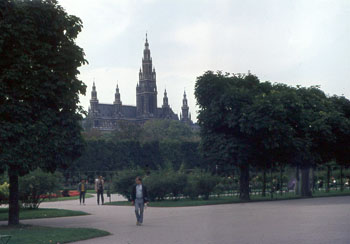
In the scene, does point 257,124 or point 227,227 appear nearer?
point 227,227

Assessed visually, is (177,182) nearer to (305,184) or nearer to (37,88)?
(305,184)

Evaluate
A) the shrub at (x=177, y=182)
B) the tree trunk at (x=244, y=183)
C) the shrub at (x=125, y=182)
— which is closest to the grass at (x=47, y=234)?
the shrub at (x=125, y=182)

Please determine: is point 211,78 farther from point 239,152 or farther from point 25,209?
point 25,209

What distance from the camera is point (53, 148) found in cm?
2127

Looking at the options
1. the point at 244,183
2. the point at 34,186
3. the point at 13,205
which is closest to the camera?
the point at 13,205

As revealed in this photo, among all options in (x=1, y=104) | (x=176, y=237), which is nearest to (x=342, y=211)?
(x=176, y=237)

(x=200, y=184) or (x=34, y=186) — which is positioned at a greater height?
(x=34, y=186)

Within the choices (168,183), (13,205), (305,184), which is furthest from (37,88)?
(305,184)

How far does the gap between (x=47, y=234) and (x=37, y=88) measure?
226 inches

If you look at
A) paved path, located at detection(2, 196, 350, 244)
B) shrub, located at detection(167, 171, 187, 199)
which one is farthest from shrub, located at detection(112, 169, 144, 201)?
paved path, located at detection(2, 196, 350, 244)

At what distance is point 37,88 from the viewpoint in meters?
20.7

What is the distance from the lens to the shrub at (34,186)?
2997 cm

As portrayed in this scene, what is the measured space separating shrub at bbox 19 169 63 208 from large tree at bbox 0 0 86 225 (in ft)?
26.4

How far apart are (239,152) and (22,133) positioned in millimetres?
16981
